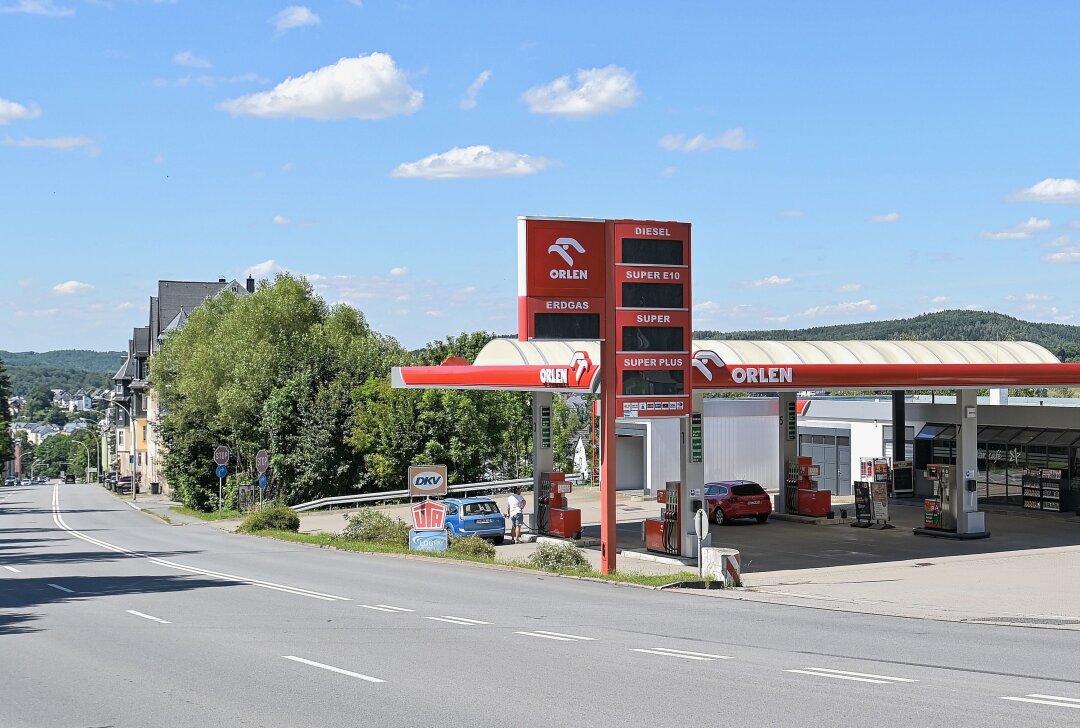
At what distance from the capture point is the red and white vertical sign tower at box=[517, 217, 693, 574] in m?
26.4

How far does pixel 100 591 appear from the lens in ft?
79.9

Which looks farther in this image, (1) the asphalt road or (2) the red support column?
(2) the red support column

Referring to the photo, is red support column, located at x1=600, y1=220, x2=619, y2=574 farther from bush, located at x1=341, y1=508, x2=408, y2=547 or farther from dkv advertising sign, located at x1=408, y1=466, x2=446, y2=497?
bush, located at x1=341, y1=508, x2=408, y2=547

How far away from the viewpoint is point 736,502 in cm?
3728

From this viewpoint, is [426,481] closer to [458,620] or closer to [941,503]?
[941,503]

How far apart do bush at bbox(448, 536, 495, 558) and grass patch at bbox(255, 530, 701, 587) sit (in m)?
0.14

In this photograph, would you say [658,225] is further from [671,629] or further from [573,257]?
[671,629]

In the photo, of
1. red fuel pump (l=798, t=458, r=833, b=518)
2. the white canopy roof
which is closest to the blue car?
the white canopy roof

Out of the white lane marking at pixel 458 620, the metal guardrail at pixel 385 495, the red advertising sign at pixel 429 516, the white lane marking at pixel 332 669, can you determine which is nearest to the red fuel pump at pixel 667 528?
the red advertising sign at pixel 429 516

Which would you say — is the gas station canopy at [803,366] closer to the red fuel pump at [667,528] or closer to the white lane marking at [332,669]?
the red fuel pump at [667,528]

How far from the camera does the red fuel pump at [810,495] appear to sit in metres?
38.1

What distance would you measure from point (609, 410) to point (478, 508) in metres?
10.3

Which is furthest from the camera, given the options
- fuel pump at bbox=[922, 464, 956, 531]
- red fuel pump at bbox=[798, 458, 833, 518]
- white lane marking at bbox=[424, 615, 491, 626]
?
red fuel pump at bbox=[798, 458, 833, 518]

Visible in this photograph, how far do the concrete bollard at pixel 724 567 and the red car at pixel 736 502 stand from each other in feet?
41.3
